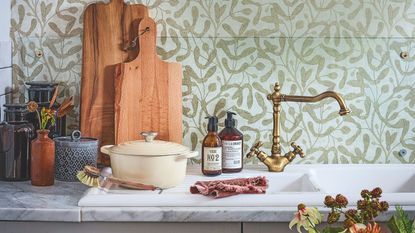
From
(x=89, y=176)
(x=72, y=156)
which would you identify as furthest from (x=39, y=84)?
(x=89, y=176)

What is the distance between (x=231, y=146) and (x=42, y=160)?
61 cm

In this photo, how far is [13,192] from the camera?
1.80m

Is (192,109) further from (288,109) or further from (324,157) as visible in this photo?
(324,157)

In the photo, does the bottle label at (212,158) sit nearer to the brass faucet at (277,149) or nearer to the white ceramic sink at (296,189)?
the white ceramic sink at (296,189)

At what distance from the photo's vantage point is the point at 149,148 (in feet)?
5.92

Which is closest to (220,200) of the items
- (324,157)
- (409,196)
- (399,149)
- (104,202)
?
(104,202)

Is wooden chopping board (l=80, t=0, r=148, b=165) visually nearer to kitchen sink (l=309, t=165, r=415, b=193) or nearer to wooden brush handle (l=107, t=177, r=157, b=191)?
wooden brush handle (l=107, t=177, r=157, b=191)

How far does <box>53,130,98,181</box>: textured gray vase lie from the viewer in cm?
192

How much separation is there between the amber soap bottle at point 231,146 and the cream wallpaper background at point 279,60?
0.16m

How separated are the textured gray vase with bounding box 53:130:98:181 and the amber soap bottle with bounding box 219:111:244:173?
0.43m

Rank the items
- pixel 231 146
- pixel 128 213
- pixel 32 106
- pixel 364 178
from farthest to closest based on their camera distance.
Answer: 1. pixel 364 178
2. pixel 231 146
3. pixel 32 106
4. pixel 128 213

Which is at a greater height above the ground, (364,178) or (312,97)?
(312,97)

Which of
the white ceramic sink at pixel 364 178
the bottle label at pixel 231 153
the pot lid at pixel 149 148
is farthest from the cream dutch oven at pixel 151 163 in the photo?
the white ceramic sink at pixel 364 178

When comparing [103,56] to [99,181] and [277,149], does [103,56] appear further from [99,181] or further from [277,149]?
[277,149]
